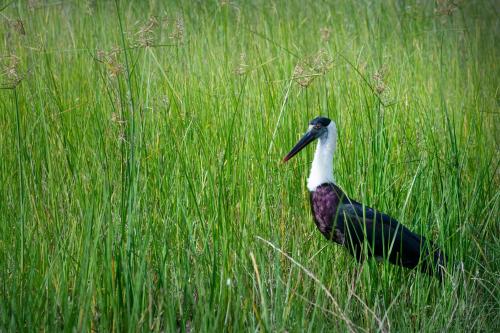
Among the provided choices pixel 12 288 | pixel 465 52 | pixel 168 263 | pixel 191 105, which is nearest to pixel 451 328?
pixel 168 263

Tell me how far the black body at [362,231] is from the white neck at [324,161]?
0.04m

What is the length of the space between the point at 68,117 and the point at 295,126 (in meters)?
1.12

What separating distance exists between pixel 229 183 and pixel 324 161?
16.8 inches

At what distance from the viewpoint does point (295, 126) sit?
152 inches

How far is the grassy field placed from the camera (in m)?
2.49

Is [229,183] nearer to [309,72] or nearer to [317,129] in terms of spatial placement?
[317,129]

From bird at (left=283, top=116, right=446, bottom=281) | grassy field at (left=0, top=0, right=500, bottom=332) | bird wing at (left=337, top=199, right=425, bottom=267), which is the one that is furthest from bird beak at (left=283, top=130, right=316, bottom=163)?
bird wing at (left=337, top=199, right=425, bottom=267)

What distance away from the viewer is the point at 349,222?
3244 mm

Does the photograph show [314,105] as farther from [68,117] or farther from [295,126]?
[68,117]

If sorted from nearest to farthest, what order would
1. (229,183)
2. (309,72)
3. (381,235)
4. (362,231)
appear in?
1. (381,235)
2. (362,231)
3. (229,183)
4. (309,72)

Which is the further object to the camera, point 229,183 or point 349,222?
point 229,183

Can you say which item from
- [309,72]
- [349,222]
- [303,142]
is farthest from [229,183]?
[309,72]

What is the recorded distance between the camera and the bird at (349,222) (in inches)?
121

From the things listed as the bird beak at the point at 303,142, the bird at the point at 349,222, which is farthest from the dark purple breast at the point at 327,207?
the bird beak at the point at 303,142
